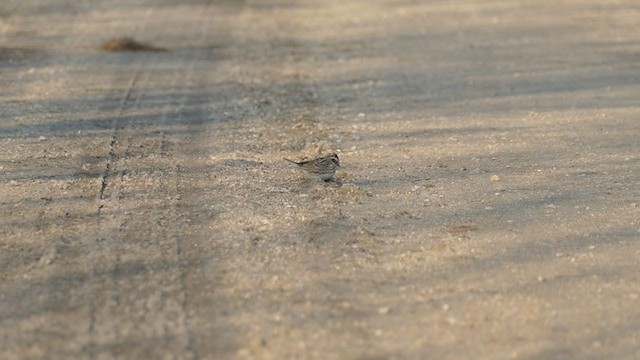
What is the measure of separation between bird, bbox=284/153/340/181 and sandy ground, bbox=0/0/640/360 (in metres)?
0.11

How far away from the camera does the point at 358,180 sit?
7.93 m

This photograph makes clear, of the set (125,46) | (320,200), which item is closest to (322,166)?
(320,200)

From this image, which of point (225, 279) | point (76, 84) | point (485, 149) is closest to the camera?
point (225, 279)

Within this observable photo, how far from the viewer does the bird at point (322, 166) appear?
8.01 m

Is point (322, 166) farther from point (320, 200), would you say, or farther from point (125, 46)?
point (125, 46)

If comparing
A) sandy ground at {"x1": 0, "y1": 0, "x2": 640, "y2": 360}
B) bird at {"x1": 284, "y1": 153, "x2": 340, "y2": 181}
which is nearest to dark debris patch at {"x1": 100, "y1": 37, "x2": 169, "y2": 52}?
sandy ground at {"x1": 0, "y1": 0, "x2": 640, "y2": 360}

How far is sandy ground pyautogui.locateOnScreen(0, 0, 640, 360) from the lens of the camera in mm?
5359

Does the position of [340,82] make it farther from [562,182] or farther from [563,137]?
[562,182]

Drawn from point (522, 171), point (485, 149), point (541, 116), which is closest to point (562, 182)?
point (522, 171)

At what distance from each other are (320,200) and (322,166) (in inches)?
32.8

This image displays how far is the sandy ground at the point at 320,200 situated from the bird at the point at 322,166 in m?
0.11

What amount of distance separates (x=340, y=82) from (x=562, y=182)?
13.3 ft

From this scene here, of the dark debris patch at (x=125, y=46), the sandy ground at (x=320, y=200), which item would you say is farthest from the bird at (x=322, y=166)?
the dark debris patch at (x=125, y=46)

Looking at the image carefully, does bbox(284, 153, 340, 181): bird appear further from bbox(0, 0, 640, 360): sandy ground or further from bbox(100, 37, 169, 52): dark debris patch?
bbox(100, 37, 169, 52): dark debris patch
